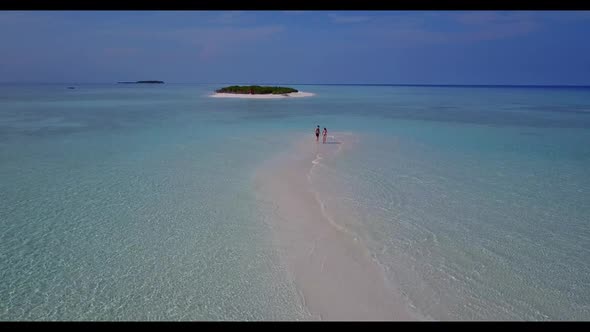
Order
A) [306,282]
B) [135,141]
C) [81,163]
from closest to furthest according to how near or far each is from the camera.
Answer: [306,282] → [81,163] → [135,141]

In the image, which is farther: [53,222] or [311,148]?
[311,148]

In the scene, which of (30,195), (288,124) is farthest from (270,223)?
(288,124)

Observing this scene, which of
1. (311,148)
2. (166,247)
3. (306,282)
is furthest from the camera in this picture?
(311,148)

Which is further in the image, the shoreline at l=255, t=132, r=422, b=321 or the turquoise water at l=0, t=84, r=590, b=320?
the turquoise water at l=0, t=84, r=590, b=320

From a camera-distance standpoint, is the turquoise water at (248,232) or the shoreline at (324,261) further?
the turquoise water at (248,232)

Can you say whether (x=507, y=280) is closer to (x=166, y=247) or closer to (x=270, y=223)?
(x=270, y=223)

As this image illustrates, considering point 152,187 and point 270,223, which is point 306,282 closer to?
point 270,223

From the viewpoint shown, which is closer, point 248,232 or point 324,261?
point 324,261
